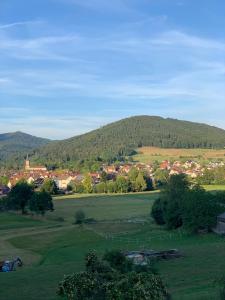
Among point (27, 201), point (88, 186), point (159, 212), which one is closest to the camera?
point (159, 212)

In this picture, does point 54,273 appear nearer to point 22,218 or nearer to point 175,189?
point 175,189

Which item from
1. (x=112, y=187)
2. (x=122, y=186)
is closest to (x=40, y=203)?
(x=122, y=186)

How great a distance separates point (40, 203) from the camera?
255ft

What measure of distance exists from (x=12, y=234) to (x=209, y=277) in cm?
3452

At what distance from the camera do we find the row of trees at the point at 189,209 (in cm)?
5112

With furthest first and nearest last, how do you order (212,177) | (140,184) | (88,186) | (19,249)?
(212,177) → (88,186) → (140,184) → (19,249)

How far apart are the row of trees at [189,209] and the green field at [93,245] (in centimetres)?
141

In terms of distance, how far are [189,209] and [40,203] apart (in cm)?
3223

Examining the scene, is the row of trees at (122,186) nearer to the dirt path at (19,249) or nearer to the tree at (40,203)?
the tree at (40,203)

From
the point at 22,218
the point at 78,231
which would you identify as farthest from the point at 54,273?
the point at 22,218

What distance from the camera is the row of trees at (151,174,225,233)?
5112 cm

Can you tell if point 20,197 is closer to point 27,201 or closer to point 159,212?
point 27,201

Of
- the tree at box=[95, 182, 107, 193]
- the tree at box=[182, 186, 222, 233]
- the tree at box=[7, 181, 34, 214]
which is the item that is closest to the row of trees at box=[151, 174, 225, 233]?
the tree at box=[182, 186, 222, 233]

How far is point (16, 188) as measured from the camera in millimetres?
86375
